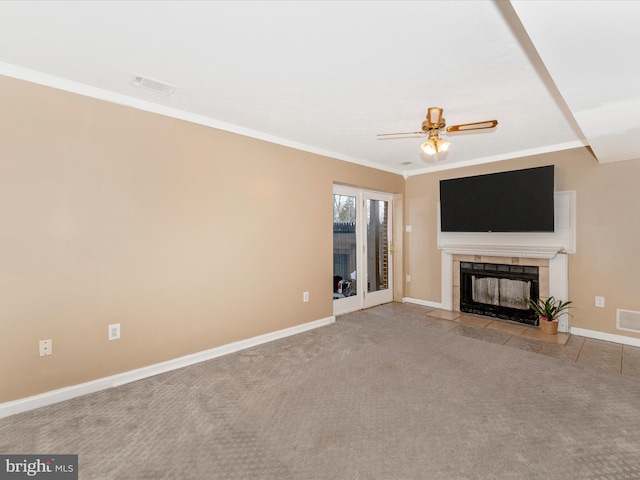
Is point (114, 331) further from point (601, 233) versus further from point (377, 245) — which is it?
point (601, 233)

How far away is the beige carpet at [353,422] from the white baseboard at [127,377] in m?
0.08

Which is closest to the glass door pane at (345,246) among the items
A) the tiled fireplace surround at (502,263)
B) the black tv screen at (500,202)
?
the black tv screen at (500,202)

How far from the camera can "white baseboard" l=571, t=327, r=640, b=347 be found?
345 cm

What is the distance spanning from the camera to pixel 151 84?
2373mm

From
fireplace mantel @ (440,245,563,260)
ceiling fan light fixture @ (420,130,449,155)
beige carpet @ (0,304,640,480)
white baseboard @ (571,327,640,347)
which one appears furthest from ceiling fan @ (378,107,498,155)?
white baseboard @ (571,327,640,347)

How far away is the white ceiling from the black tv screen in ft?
2.60

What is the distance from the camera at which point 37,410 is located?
2.17m

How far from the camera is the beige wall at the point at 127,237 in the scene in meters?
2.17

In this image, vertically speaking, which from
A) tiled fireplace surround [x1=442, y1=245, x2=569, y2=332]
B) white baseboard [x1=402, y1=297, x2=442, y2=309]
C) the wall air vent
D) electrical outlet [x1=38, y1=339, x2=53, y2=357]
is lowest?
white baseboard [x1=402, y1=297, x2=442, y2=309]

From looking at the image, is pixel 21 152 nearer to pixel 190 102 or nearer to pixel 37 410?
pixel 190 102

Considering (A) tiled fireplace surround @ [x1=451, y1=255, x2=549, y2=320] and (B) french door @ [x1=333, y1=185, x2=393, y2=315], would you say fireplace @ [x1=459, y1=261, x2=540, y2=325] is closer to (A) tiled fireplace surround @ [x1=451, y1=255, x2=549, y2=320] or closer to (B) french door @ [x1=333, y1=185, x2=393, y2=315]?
(A) tiled fireplace surround @ [x1=451, y1=255, x2=549, y2=320]

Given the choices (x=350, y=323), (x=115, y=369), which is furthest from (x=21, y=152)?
(x=350, y=323)

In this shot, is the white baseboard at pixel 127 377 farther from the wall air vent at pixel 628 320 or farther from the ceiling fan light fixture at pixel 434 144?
the wall air vent at pixel 628 320

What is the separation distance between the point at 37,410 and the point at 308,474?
203 centimetres
